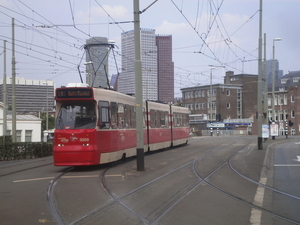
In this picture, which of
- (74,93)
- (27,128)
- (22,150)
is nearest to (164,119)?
(22,150)

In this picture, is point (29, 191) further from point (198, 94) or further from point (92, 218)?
point (198, 94)

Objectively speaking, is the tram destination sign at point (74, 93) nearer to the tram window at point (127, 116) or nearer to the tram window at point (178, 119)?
the tram window at point (127, 116)

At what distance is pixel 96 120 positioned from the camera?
14789 mm

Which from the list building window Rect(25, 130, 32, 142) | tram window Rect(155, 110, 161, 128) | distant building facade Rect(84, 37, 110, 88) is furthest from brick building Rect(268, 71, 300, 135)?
tram window Rect(155, 110, 161, 128)

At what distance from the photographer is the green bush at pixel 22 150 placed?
2180 centimetres

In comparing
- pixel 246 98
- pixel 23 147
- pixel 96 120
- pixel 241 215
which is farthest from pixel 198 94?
pixel 241 215

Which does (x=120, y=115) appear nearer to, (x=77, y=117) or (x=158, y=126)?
(x=77, y=117)

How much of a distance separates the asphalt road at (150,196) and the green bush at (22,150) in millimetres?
7083

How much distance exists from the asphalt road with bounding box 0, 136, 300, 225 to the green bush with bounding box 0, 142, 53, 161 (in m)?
7.08

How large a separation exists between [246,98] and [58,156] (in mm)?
84539

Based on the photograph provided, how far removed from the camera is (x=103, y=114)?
15.3m

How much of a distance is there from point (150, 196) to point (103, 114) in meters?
6.05

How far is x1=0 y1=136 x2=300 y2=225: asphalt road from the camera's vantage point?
7.59 metres

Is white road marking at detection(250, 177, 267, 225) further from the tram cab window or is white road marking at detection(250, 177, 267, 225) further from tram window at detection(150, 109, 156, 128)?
tram window at detection(150, 109, 156, 128)
